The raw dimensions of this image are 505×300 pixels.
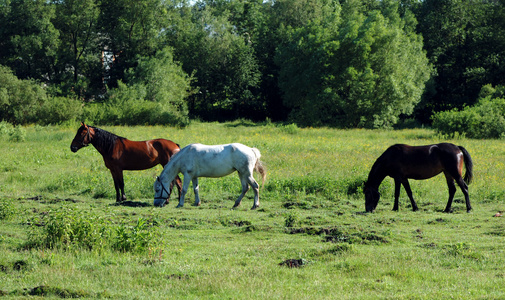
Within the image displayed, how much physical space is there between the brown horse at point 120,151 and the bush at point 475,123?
24.0 metres

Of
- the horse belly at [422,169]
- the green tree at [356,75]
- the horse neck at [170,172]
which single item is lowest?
the horse neck at [170,172]

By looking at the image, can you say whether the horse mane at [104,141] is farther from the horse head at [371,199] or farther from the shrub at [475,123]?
the shrub at [475,123]

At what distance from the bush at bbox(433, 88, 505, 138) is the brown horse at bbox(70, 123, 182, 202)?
23989 millimetres

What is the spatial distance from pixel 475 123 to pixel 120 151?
90.3ft

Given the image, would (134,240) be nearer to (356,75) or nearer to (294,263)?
(294,263)

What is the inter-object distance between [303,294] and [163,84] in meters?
50.6

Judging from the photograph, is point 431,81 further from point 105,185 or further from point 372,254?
point 372,254

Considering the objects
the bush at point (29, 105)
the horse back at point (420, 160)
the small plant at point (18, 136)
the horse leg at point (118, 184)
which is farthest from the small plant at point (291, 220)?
the bush at point (29, 105)

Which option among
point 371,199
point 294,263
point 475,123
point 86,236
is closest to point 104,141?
point 86,236

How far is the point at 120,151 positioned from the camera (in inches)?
616

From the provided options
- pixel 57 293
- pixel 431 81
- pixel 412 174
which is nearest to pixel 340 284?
pixel 57 293

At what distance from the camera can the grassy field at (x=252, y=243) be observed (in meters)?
7.27

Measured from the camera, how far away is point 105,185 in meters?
16.8

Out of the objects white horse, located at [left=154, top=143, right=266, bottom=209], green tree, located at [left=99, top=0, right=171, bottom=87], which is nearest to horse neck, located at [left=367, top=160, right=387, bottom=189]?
white horse, located at [left=154, top=143, right=266, bottom=209]
